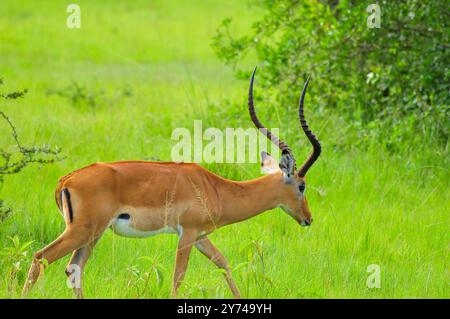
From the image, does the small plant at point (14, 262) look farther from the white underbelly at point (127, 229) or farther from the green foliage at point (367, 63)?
the green foliage at point (367, 63)

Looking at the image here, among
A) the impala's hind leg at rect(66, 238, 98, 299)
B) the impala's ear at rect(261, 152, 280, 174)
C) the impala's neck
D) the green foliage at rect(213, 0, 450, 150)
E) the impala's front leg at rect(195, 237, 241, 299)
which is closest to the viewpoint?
the impala's hind leg at rect(66, 238, 98, 299)

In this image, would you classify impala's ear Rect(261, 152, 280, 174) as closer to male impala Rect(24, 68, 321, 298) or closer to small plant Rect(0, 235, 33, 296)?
male impala Rect(24, 68, 321, 298)

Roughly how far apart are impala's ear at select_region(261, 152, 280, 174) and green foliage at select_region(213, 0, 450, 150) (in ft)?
7.42

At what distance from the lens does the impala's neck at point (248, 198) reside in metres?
4.72

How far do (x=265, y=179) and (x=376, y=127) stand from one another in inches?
104

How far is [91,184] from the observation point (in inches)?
167

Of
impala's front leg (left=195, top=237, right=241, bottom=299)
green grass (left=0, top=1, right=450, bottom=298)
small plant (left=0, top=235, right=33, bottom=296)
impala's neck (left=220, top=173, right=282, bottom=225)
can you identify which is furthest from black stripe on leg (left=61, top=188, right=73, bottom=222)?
impala's neck (left=220, top=173, right=282, bottom=225)

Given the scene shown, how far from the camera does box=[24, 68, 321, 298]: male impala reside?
13.8ft

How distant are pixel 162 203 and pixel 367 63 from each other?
402cm

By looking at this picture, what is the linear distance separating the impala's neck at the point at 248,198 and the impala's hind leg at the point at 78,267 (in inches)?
27.4

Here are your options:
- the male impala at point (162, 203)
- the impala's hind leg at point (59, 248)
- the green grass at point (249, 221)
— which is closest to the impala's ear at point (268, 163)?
the male impala at point (162, 203)

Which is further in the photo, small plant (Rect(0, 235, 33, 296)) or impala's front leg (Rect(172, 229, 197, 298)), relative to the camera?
impala's front leg (Rect(172, 229, 197, 298))

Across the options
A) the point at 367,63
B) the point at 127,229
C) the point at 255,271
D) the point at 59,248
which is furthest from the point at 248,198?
the point at 367,63
